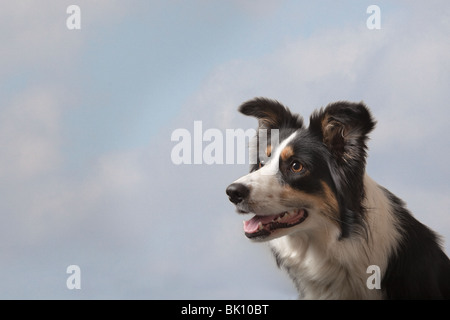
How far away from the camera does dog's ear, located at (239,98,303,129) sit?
549cm

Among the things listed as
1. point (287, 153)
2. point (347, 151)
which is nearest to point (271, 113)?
point (287, 153)

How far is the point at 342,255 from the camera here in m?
5.19

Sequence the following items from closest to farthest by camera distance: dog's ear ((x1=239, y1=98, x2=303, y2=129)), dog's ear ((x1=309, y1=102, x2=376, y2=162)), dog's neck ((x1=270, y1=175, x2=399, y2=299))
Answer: dog's ear ((x1=309, y1=102, x2=376, y2=162))
dog's neck ((x1=270, y1=175, x2=399, y2=299))
dog's ear ((x1=239, y1=98, x2=303, y2=129))

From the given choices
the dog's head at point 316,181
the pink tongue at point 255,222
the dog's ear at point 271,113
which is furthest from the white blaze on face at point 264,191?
the dog's ear at point 271,113

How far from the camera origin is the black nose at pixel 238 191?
4863mm

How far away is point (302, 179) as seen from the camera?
5023 mm

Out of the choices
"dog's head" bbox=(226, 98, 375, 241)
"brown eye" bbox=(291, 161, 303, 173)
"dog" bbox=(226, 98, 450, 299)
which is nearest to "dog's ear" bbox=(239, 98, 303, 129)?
"dog" bbox=(226, 98, 450, 299)

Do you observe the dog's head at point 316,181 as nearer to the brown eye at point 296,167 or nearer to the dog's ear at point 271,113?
the brown eye at point 296,167

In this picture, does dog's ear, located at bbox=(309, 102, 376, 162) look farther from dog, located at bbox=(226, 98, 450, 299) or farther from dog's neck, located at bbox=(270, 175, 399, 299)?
dog's neck, located at bbox=(270, 175, 399, 299)

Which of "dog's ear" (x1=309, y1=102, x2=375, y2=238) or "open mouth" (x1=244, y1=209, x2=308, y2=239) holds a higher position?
"dog's ear" (x1=309, y1=102, x2=375, y2=238)

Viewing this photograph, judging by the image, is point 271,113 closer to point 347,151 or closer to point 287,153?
point 287,153
